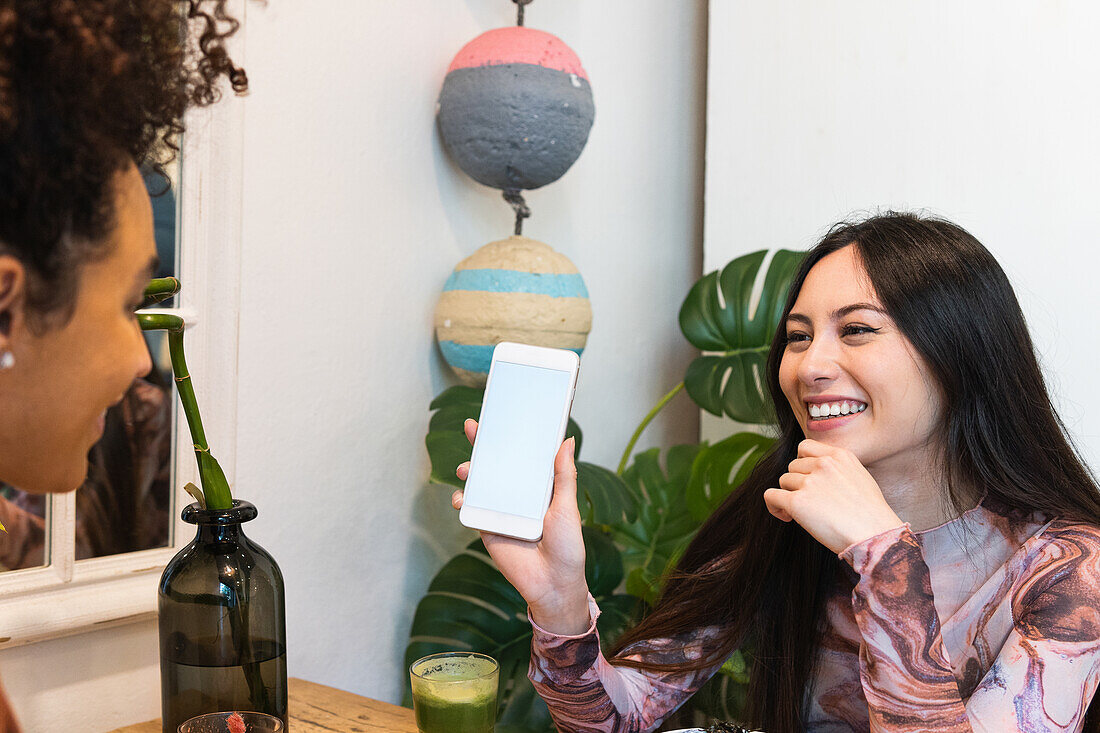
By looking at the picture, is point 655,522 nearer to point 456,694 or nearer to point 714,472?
point 714,472

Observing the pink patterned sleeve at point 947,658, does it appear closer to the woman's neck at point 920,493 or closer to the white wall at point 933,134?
the woman's neck at point 920,493

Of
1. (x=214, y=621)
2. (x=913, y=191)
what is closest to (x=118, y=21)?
(x=214, y=621)

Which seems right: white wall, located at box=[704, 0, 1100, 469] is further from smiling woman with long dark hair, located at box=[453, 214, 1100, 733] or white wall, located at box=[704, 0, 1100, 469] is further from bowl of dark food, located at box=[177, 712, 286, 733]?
bowl of dark food, located at box=[177, 712, 286, 733]

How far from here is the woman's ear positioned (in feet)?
1.33

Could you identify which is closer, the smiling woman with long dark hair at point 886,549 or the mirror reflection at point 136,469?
the smiling woman with long dark hair at point 886,549

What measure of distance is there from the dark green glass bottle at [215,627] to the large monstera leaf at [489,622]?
0.52 m

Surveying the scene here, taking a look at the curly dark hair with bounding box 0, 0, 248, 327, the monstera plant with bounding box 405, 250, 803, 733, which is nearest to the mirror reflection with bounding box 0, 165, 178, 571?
the monstera plant with bounding box 405, 250, 803, 733

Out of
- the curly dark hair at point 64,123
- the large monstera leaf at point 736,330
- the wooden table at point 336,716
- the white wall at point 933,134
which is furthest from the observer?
the large monstera leaf at point 736,330

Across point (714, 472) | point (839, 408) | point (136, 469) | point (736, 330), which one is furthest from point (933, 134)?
point (136, 469)

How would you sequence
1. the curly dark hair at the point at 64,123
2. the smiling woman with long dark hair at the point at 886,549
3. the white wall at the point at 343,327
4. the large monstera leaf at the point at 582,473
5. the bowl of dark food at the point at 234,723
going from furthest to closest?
1. the large monstera leaf at the point at 582,473
2. the white wall at the point at 343,327
3. the smiling woman with long dark hair at the point at 886,549
4. the bowl of dark food at the point at 234,723
5. the curly dark hair at the point at 64,123

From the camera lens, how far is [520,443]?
36.5 inches

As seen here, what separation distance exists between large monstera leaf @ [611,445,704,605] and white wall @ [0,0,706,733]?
303 millimetres

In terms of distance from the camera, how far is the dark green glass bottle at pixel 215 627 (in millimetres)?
848

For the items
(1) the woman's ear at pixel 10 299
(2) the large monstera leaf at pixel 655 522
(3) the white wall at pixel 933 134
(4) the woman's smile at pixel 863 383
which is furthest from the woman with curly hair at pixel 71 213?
(3) the white wall at pixel 933 134
